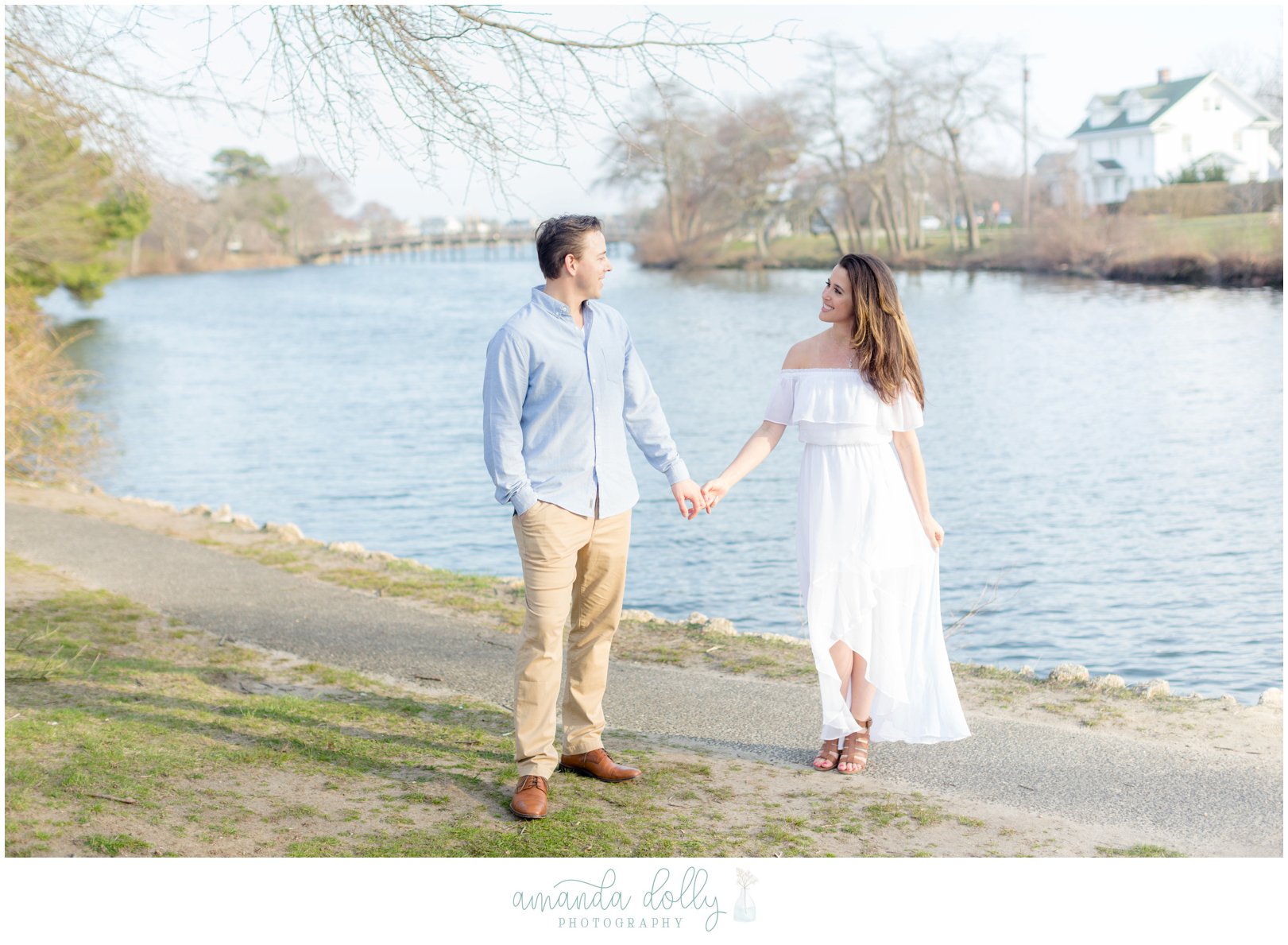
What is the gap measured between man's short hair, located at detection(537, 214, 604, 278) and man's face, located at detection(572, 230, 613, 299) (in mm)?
17

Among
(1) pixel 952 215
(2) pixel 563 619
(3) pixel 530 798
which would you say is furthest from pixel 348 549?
(1) pixel 952 215

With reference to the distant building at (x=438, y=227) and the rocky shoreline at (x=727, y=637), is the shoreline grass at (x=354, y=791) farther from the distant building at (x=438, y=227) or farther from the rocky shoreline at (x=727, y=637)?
the distant building at (x=438, y=227)

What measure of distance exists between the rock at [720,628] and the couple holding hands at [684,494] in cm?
246

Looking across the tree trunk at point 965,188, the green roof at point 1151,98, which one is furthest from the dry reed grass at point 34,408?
the green roof at point 1151,98

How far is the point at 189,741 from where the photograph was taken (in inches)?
219

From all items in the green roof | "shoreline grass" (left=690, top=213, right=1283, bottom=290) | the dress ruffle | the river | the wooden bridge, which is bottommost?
the river

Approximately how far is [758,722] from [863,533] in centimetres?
126

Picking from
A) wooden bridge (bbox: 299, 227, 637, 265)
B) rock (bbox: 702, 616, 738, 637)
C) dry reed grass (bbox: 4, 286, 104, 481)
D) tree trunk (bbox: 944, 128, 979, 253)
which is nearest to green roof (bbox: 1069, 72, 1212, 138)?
Answer: tree trunk (bbox: 944, 128, 979, 253)

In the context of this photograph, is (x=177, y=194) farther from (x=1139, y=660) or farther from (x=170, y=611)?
(x=1139, y=660)

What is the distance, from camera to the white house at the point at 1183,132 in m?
71.1

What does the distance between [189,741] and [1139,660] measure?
7.59m

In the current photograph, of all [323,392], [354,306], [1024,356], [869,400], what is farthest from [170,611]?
[354,306]

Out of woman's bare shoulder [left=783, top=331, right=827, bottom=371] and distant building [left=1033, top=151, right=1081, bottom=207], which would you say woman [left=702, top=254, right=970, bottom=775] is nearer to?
woman's bare shoulder [left=783, top=331, right=827, bottom=371]

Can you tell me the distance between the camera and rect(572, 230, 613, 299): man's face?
15.2 feet
